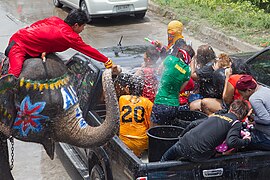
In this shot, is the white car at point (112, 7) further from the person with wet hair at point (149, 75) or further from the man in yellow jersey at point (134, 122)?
the man in yellow jersey at point (134, 122)

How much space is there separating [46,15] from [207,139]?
44.8 feet

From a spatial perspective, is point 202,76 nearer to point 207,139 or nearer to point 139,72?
point 139,72

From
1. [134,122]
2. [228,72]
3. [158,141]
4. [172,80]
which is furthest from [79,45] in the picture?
[228,72]

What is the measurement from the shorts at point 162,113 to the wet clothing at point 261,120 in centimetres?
107

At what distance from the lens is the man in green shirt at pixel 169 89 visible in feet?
19.5

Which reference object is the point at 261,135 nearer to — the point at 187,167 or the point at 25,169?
the point at 187,167

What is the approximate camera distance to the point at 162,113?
19.5 ft

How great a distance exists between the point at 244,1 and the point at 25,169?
10316 mm

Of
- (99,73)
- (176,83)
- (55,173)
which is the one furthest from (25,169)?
(176,83)

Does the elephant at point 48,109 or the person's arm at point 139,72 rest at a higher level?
the elephant at point 48,109

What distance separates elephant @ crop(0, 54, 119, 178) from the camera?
4.26 m

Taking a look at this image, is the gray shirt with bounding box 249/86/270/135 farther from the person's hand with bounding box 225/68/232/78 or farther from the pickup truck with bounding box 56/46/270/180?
the person's hand with bounding box 225/68/232/78

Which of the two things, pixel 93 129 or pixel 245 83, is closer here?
pixel 93 129

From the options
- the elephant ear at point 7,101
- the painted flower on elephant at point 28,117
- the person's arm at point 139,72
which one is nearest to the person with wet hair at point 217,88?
the person's arm at point 139,72
